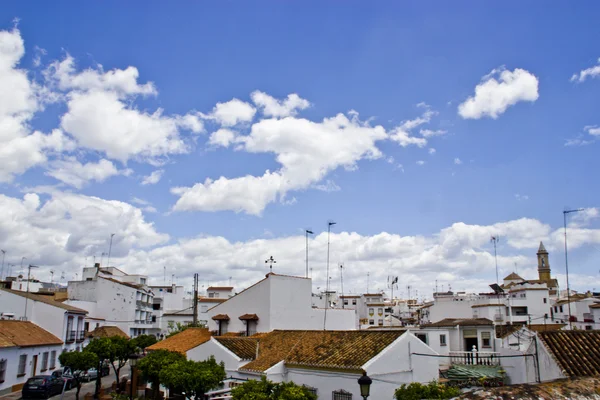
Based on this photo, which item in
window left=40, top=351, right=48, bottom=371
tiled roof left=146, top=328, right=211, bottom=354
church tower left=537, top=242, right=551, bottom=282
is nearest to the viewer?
tiled roof left=146, top=328, right=211, bottom=354

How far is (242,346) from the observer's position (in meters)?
25.5

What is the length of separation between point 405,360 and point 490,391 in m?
16.8

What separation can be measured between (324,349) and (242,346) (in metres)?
5.78

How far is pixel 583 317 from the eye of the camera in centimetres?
5641

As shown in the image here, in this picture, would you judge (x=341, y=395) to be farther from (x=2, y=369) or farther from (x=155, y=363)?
A: (x=2, y=369)

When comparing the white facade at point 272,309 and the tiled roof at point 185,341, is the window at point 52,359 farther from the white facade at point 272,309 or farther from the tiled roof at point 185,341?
the white facade at point 272,309

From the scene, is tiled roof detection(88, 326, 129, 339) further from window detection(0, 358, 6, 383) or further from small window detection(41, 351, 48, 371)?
window detection(0, 358, 6, 383)

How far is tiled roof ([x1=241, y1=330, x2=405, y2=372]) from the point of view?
1948 centimetres

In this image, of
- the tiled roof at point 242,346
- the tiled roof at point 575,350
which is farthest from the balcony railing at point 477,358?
the tiled roof at point 242,346

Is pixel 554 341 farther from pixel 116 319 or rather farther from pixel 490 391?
pixel 116 319

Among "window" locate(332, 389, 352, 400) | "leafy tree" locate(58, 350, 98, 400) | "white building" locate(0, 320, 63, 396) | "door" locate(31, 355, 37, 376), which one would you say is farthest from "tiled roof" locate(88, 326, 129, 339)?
"window" locate(332, 389, 352, 400)

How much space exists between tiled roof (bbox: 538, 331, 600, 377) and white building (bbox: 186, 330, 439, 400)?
17.4ft

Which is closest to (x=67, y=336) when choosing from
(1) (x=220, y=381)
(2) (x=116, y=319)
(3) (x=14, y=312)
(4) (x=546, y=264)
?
(3) (x=14, y=312)

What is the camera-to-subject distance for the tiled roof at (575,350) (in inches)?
577
